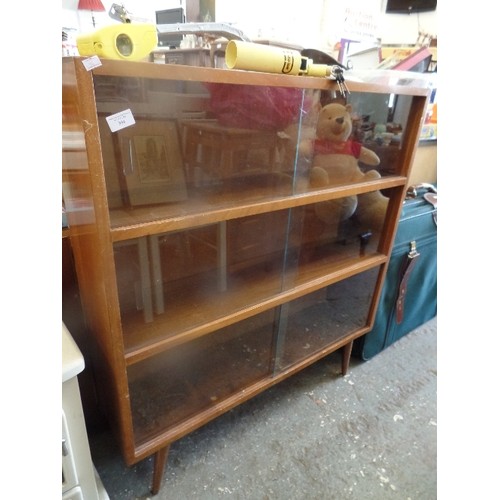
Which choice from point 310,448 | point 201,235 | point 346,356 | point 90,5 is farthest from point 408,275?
point 90,5

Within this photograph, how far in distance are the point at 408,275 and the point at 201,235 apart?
952 millimetres

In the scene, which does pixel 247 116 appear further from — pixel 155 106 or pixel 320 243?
pixel 320 243

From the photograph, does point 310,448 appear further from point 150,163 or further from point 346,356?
point 150,163

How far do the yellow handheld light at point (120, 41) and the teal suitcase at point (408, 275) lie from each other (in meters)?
1.16

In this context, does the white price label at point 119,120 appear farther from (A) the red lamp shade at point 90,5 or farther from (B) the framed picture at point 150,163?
(A) the red lamp shade at point 90,5

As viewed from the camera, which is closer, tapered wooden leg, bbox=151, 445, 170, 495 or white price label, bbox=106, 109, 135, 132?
white price label, bbox=106, 109, 135, 132

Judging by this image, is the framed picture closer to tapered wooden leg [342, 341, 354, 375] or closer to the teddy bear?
the teddy bear

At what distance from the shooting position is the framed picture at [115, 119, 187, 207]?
0.83 meters

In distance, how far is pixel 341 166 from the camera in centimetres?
123

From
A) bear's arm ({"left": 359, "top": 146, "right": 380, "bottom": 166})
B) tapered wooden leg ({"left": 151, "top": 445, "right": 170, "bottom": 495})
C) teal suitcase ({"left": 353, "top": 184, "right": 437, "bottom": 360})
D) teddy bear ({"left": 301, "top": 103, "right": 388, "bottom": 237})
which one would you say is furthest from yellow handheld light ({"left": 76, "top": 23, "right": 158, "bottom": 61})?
teal suitcase ({"left": 353, "top": 184, "right": 437, "bottom": 360})

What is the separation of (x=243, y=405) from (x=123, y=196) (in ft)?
3.24

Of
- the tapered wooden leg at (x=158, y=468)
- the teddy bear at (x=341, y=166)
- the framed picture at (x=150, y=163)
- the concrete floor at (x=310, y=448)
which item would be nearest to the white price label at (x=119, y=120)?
the framed picture at (x=150, y=163)

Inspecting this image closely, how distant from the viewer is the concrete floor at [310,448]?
3.63 feet
